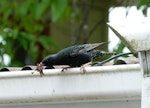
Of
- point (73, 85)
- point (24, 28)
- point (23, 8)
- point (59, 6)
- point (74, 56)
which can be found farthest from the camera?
point (24, 28)

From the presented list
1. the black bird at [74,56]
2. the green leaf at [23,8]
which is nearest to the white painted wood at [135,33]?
the black bird at [74,56]

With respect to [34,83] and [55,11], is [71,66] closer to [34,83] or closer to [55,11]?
[34,83]

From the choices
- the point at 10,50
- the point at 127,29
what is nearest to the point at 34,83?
the point at 127,29

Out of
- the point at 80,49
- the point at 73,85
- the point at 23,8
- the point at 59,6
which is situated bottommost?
the point at 73,85

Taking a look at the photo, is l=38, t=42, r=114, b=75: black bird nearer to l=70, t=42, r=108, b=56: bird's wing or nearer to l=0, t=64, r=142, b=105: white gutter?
l=70, t=42, r=108, b=56: bird's wing

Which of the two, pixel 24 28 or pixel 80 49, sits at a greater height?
pixel 24 28

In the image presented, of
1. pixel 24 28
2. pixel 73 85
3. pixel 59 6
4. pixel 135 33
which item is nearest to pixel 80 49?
pixel 73 85

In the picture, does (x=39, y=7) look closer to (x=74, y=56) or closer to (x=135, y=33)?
(x=74, y=56)

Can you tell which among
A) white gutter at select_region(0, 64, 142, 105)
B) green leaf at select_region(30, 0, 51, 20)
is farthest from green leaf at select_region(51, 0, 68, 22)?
white gutter at select_region(0, 64, 142, 105)
